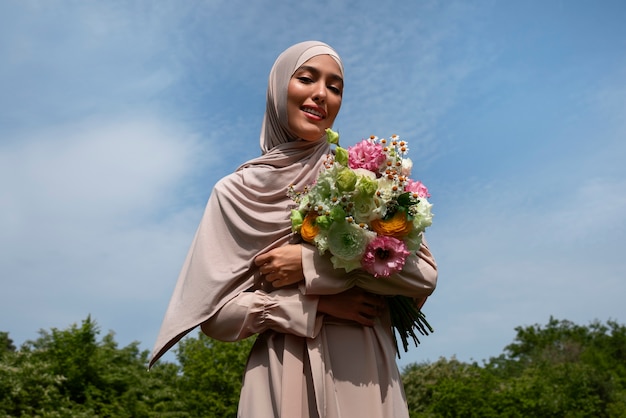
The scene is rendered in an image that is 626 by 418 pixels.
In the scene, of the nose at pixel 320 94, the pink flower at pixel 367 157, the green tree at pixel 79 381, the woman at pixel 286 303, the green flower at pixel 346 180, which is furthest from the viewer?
the green tree at pixel 79 381

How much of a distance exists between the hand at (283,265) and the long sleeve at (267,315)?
8 centimetres

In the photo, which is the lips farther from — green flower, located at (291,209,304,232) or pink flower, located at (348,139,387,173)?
green flower, located at (291,209,304,232)

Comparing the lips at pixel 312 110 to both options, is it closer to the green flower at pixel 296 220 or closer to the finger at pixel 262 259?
the green flower at pixel 296 220

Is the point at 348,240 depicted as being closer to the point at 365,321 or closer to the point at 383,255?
the point at 383,255

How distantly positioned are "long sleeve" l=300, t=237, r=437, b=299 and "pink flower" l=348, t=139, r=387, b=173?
523mm

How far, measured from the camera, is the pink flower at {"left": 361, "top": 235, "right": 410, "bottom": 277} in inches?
148

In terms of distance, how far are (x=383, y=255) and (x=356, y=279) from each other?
0.22 meters

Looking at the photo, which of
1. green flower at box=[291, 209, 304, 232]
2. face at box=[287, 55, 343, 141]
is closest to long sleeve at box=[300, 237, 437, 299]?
green flower at box=[291, 209, 304, 232]

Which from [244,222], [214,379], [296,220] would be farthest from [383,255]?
[214,379]

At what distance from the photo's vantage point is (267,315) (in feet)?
12.8

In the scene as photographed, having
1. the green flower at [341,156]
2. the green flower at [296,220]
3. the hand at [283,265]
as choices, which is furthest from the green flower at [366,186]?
the hand at [283,265]

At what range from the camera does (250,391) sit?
155 inches

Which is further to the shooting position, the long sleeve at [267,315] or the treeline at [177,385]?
A: the treeline at [177,385]

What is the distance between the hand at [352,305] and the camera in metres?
3.98
